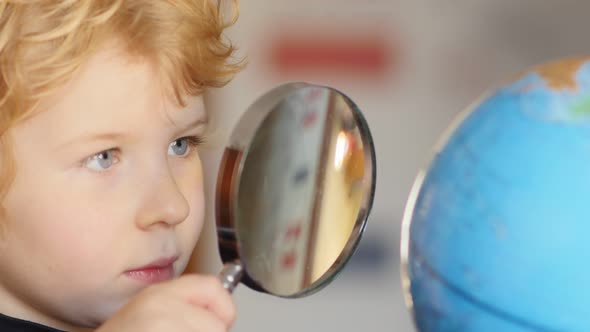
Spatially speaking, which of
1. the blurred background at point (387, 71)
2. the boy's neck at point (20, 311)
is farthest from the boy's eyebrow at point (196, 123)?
the blurred background at point (387, 71)

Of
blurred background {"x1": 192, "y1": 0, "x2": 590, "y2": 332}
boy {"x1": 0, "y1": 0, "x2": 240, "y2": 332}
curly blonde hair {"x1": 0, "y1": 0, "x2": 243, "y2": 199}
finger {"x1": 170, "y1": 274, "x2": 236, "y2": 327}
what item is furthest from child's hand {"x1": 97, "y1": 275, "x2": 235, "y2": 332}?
blurred background {"x1": 192, "y1": 0, "x2": 590, "y2": 332}

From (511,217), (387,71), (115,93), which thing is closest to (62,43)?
(115,93)

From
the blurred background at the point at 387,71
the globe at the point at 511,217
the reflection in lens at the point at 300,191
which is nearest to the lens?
the globe at the point at 511,217

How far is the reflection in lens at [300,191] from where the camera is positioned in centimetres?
77

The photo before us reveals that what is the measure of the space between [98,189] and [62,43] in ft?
0.42

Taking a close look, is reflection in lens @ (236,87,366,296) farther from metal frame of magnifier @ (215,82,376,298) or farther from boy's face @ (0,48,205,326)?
boy's face @ (0,48,205,326)

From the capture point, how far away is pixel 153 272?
0.89 meters

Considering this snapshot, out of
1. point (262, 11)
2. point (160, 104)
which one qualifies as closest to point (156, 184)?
point (160, 104)

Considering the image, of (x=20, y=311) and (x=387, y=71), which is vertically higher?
(x=387, y=71)

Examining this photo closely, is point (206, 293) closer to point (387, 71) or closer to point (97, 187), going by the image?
point (97, 187)

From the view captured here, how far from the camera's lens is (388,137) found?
229cm

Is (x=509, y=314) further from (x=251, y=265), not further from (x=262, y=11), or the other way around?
(x=262, y=11)

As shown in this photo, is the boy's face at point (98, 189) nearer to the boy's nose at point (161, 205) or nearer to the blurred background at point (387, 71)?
the boy's nose at point (161, 205)

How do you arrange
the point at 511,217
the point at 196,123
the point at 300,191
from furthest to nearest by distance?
1. the point at 196,123
2. the point at 300,191
3. the point at 511,217
